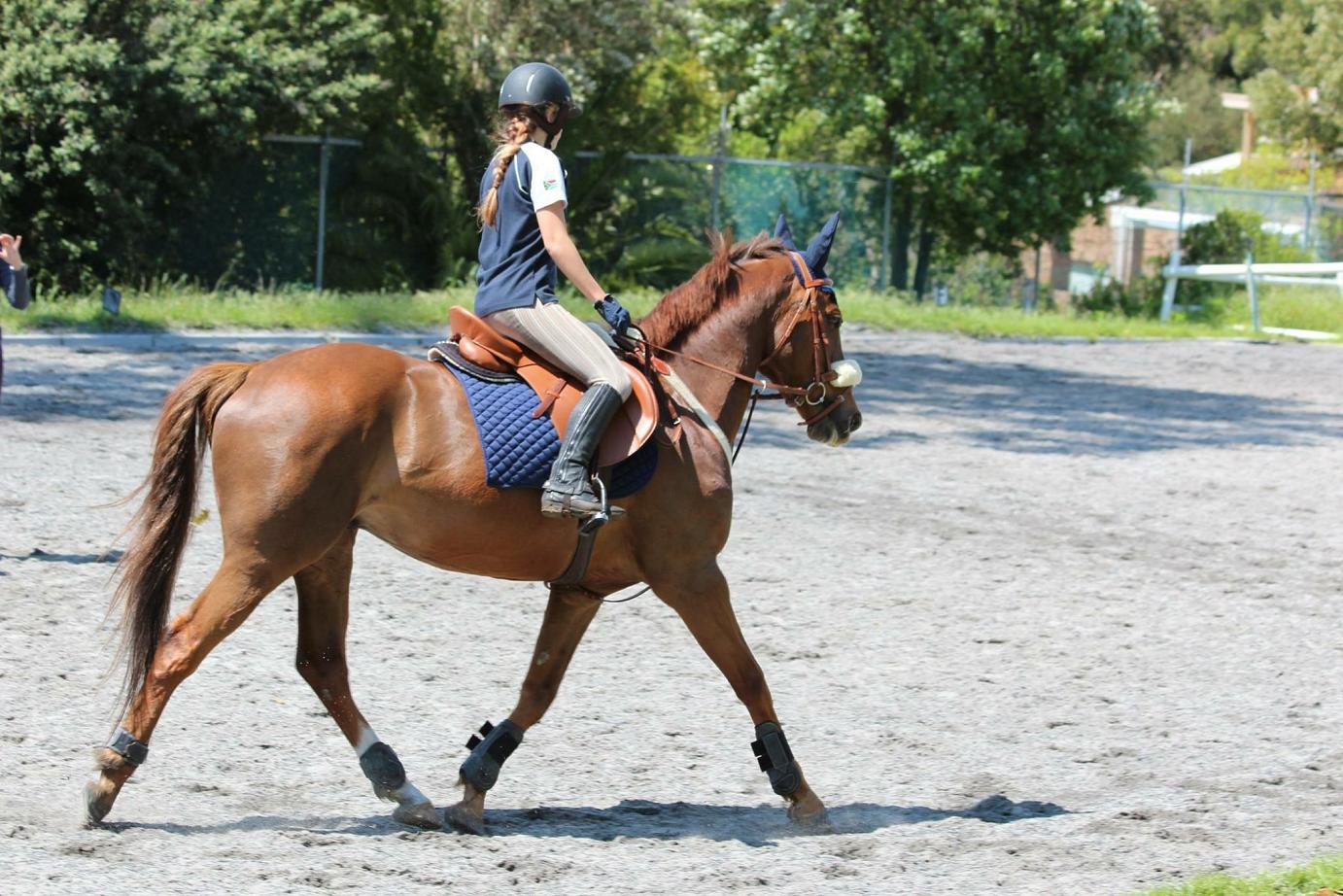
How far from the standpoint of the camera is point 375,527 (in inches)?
222

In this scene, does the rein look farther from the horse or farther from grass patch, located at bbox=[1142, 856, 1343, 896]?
grass patch, located at bbox=[1142, 856, 1343, 896]

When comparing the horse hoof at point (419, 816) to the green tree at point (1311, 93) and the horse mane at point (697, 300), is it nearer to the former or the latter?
the horse mane at point (697, 300)

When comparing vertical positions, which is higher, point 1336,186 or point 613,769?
point 1336,186

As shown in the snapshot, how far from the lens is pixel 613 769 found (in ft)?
20.8

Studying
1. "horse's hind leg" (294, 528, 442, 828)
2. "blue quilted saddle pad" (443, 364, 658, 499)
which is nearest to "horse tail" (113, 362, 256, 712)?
"horse's hind leg" (294, 528, 442, 828)

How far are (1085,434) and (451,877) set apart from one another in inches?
481

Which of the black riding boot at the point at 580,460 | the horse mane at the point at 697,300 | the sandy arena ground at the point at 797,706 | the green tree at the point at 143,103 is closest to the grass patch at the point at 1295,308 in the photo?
the green tree at the point at 143,103

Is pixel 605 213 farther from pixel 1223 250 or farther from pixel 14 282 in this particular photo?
pixel 14 282

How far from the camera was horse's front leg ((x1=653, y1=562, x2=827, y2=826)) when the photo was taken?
5.82 metres

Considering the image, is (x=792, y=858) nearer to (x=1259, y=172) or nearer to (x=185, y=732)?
(x=185, y=732)

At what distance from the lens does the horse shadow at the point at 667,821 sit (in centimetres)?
550

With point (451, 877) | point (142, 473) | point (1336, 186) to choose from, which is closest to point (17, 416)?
point (142, 473)

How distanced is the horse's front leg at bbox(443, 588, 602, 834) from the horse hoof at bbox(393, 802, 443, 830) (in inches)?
1.8

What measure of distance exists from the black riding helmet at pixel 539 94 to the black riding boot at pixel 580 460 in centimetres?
100
